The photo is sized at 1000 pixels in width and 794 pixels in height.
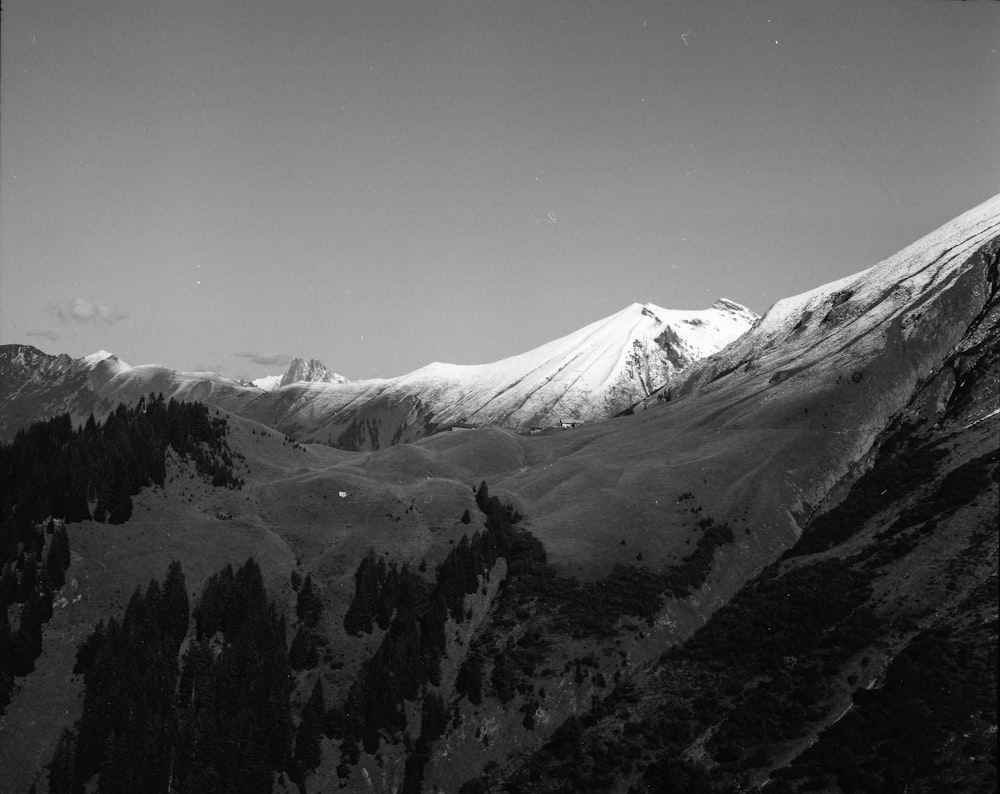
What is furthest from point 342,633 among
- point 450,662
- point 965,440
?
point 965,440

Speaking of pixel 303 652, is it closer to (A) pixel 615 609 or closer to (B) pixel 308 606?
(B) pixel 308 606

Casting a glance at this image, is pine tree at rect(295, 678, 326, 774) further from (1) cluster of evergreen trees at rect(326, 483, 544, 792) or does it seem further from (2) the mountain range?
(1) cluster of evergreen trees at rect(326, 483, 544, 792)

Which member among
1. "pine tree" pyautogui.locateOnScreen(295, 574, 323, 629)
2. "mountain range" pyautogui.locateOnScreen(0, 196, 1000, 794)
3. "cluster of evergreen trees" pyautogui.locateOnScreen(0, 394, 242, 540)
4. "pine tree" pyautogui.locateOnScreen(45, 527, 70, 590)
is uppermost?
"cluster of evergreen trees" pyautogui.locateOnScreen(0, 394, 242, 540)

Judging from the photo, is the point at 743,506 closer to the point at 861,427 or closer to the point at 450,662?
the point at 861,427

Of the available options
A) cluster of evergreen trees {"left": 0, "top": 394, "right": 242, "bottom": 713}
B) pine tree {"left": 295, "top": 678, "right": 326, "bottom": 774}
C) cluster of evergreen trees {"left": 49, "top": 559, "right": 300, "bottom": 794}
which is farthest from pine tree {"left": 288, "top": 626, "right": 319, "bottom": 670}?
cluster of evergreen trees {"left": 0, "top": 394, "right": 242, "bottom": 713}

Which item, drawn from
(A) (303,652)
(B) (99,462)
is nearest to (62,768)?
(A) (303,652)

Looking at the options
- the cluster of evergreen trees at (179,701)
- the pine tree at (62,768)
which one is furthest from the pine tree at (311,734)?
the pine tree at (62,768)
